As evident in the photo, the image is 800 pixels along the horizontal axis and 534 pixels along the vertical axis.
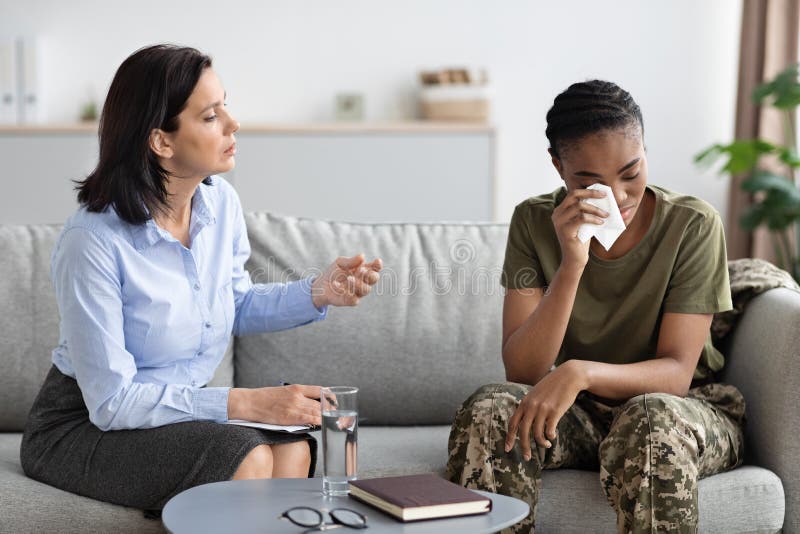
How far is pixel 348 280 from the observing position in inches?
76.9

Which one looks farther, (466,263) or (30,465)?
(466,263)

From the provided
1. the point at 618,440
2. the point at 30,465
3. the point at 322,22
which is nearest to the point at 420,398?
the point at 618,440

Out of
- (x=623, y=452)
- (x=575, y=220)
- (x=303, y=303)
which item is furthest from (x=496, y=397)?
(x=303, y=303)

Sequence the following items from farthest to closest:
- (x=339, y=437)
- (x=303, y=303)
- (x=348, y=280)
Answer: (x=303, y=303)
(x=348, y=280)
(x=339, y=437)

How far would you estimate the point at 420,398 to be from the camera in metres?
2.35

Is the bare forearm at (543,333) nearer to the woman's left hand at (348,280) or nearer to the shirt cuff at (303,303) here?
the woman's left hand at (348,280)

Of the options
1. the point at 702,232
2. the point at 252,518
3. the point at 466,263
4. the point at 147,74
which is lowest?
the point at 252,518

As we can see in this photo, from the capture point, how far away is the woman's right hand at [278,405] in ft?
5.66

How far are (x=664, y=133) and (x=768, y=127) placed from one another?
21.3 inches

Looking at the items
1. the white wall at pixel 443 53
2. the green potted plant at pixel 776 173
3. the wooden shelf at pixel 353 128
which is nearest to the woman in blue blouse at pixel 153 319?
the wooden shelf at pixel 353 128

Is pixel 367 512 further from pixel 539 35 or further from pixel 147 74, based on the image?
pixel 539 35

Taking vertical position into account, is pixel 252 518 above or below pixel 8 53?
below

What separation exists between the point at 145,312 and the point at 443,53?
3.40 metres

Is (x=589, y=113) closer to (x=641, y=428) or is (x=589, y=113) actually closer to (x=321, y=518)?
(x=641, y=428)
